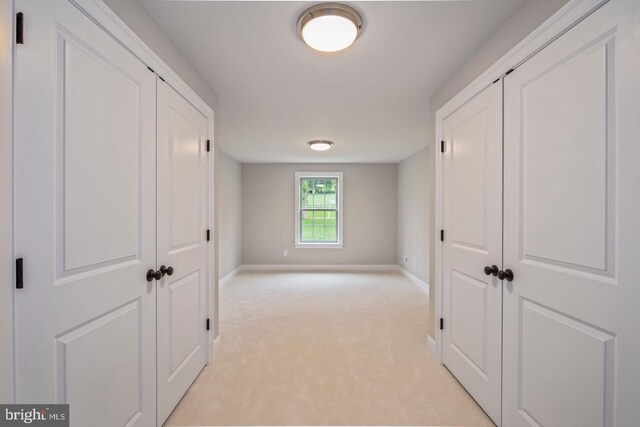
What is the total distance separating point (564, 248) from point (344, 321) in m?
2.54

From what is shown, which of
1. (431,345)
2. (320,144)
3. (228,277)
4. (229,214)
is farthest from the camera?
(229,214)

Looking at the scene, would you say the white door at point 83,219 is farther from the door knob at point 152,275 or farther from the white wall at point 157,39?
the white wall at point 157,39

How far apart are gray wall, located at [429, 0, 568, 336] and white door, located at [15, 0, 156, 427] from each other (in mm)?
2052

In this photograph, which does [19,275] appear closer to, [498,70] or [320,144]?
[498,70]

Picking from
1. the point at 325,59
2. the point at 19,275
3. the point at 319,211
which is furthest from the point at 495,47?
the point at 319,211

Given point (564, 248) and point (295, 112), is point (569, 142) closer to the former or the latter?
point (564, 248)

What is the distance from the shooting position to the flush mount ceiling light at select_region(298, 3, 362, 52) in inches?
60.9

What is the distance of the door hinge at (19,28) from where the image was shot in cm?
91

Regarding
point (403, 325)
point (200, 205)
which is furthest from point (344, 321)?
point (200, 205)

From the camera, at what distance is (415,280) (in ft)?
17.4

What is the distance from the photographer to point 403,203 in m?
6.06

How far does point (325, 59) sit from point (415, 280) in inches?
171
